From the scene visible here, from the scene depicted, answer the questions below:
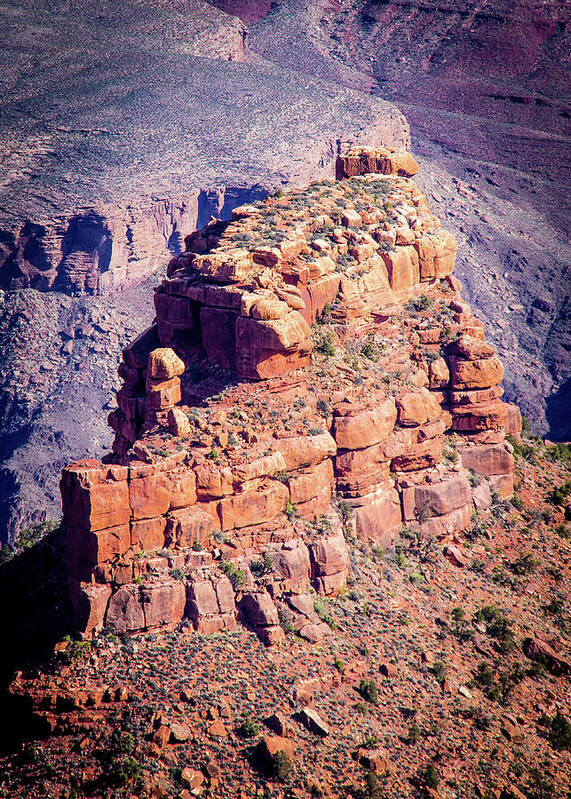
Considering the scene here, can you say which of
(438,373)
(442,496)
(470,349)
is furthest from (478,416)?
(442,496)

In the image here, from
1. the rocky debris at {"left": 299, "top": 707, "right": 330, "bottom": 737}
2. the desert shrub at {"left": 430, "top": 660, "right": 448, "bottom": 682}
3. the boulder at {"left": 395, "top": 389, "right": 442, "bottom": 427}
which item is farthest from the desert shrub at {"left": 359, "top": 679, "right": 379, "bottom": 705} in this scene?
the boulder at {"left": 395, "top": 389, "right": 442, "bottom": 427}

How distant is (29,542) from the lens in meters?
59.2

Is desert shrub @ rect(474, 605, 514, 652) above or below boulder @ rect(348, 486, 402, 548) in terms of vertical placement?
below

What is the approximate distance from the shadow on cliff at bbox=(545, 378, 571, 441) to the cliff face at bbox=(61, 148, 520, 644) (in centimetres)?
6023

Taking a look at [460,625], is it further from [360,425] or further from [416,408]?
[416,408]

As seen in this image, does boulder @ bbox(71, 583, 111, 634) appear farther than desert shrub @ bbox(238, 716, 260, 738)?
Yes

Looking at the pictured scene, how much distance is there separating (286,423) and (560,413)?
87.4m

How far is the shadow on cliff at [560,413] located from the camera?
128 m

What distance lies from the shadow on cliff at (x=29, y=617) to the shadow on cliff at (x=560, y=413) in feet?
274

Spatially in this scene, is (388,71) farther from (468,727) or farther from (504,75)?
(468,727)

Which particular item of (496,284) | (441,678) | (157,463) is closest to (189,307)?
(157,463)

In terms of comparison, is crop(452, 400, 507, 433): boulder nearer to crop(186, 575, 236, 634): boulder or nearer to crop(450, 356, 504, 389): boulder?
crop(450, 356, 504, 389): boulder

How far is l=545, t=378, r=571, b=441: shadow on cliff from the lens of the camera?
128 meters

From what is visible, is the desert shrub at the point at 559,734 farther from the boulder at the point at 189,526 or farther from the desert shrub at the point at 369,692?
the boulder at the point at 189,526
